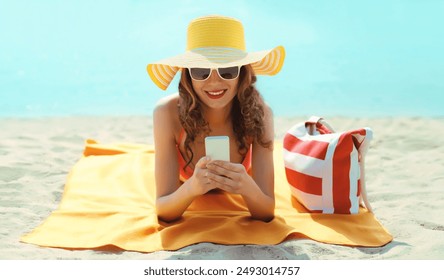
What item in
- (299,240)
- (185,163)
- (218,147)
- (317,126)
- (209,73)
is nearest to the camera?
(218,147)

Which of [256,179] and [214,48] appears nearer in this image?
[214,48]

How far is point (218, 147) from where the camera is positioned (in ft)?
8.05

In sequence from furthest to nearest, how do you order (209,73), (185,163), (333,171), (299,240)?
(185,163) < (333,171) < (299,240) < (209,73)

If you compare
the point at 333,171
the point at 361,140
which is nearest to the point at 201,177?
the point at 333,171

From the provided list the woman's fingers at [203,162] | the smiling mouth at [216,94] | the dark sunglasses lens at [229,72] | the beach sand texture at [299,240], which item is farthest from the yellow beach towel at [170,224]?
the dark sunglasses lens at [229,72]

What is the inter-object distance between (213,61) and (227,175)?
565mm

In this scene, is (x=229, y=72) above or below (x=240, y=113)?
above

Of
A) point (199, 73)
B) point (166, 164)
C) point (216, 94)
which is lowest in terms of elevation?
point (166, 164)

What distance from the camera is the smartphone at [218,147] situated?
2420 millimetres

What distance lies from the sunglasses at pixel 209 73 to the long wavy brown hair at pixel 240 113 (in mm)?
138

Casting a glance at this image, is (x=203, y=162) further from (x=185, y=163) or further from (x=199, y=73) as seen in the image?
(x=185, y=163)

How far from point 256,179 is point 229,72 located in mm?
703

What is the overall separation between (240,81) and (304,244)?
92cm
